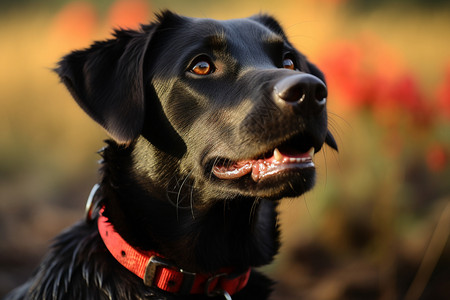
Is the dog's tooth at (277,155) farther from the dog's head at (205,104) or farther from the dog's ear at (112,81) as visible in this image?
the dog's ear at (112,81)

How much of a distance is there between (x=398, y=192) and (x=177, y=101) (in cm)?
253

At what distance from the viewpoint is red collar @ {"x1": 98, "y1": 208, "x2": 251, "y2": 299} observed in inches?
87.0

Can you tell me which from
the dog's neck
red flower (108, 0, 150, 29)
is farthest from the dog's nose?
red flower (108, 0, 150, 29)

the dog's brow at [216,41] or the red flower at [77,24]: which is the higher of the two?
the dog's brow at [216,41]

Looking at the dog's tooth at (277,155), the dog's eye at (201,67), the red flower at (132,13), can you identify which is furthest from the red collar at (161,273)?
the red flower at (132,13)

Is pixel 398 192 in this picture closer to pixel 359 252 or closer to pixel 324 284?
pixel 359 252

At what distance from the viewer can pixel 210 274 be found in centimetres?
233

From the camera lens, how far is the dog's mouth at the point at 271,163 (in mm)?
1991

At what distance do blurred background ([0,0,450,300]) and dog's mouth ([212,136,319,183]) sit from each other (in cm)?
69

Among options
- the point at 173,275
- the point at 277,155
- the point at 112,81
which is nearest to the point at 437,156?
the point at 277,155

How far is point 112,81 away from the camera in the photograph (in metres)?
2.37

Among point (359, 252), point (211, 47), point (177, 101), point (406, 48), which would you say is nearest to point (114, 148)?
point (177, 101)

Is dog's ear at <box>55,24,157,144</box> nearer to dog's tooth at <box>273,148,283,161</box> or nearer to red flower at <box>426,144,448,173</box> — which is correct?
dog's tooth at <box>273,148,283,161</box>

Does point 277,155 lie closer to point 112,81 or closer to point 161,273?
point 161,273
